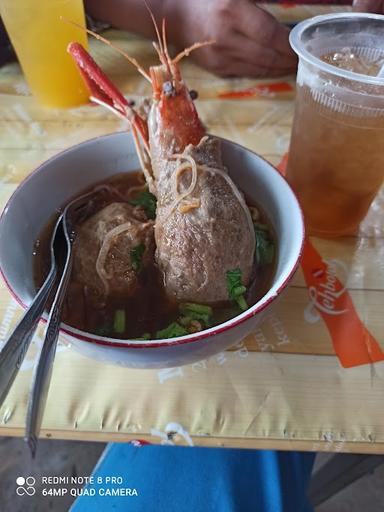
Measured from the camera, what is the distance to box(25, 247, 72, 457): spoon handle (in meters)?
0.40

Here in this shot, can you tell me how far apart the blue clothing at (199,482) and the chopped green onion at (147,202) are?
45cm

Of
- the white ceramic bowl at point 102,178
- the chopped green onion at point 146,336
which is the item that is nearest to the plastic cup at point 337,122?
the white ceramic bowl at point 102,178

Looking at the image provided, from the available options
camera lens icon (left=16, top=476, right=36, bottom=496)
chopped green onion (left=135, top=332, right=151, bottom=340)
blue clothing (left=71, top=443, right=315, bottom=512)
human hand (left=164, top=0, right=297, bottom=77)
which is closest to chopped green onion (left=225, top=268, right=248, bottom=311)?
chopped green onion (left=135, top=332, right=151, bottom=340)

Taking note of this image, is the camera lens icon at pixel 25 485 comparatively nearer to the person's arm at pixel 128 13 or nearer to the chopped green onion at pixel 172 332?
the chopped green onion at pixel 172 332

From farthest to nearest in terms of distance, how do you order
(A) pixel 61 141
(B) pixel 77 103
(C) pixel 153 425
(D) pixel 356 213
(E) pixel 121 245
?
(B) pixel 77 103
(A) pixel 61 141
(D) pixel 356 213
(E) pixel 121 245
(C) pixel 153 425

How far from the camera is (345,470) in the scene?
2.92 feet

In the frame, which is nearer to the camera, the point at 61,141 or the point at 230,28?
the point at 61,141

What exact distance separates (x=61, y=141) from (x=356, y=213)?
70cm

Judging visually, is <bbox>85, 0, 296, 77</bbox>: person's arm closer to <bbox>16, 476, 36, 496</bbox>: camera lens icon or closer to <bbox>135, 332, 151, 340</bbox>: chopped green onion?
<bbox>135, 332, 151, 340</bbox>: chopped green onion

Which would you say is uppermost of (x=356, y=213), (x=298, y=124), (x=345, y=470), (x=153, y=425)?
(x=298, y=124)

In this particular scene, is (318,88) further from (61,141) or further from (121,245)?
(61,141)

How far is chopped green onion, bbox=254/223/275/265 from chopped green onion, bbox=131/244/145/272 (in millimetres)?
190

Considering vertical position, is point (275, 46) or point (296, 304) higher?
point (275, 46)

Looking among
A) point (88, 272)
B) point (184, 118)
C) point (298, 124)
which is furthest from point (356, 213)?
point (88, 272)
